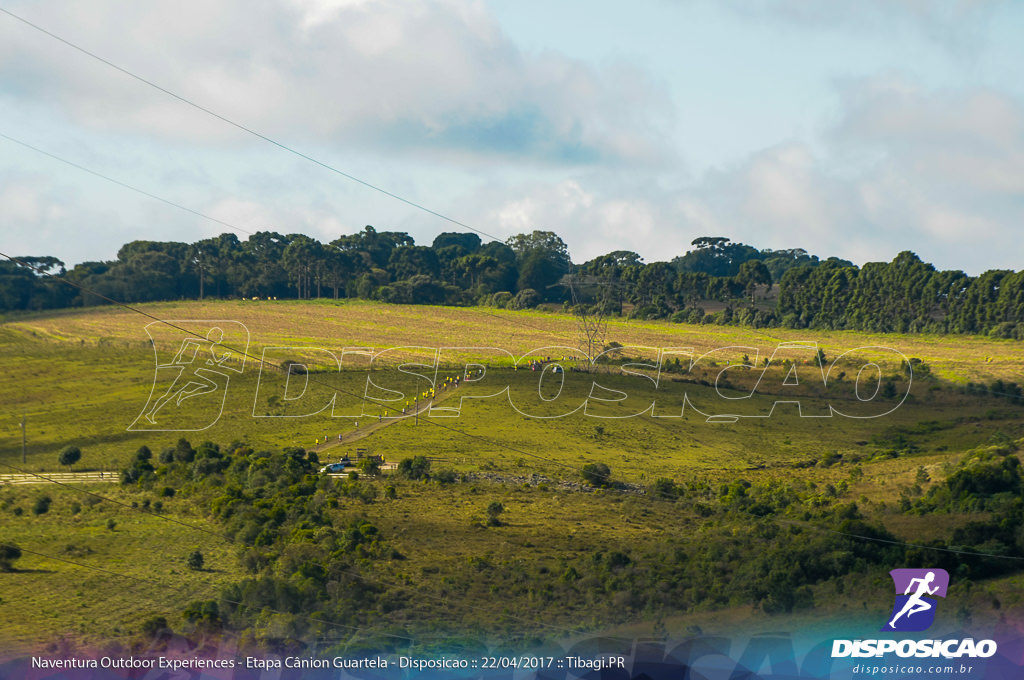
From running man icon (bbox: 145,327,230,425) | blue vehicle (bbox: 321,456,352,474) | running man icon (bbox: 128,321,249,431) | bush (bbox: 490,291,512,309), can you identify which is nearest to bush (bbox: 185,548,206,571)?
blue vehicle (bbox: 321,456,352,474)

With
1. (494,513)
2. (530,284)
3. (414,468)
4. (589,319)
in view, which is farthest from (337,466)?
(530,284)

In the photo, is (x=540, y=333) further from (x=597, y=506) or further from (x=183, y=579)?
(x=183, y=579)

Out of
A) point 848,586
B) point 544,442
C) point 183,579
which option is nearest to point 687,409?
point 544,442

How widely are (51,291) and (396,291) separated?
46.1 meters

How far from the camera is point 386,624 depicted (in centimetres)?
3008

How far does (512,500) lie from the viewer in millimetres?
46094

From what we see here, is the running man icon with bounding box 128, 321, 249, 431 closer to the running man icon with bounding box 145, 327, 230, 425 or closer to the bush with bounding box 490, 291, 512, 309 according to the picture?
the running man icon with bounding box 145, 327, 230, 425

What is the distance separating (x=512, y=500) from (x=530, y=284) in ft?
323

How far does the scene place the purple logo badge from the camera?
26931 mm

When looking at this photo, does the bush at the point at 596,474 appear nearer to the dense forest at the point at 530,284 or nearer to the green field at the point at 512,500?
the green field at the point at 512,500

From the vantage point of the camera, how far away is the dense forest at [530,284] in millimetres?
98500

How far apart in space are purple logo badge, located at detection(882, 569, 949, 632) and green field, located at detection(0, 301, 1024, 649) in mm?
648

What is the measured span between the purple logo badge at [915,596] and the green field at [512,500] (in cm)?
65

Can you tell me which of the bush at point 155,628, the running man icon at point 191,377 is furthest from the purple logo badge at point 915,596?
the running man icon at point 191,377
